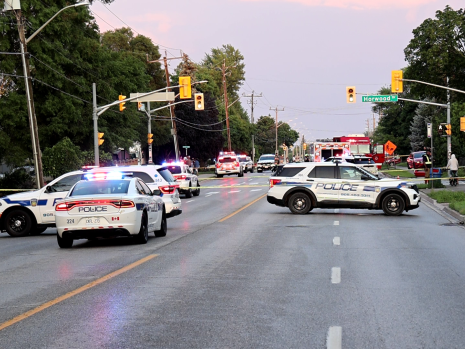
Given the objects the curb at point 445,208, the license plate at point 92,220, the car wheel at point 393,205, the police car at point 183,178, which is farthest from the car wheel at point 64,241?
the police car at point 183,178

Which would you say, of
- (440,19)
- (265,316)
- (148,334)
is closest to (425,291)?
(265,316)

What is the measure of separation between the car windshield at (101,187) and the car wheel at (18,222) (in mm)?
4320

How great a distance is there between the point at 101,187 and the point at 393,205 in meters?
11.5

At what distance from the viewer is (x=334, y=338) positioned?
24.0 ft

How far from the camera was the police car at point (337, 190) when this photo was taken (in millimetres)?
25156

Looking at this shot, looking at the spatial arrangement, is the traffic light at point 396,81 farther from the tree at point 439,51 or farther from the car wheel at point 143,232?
the car wheel at point 143,232

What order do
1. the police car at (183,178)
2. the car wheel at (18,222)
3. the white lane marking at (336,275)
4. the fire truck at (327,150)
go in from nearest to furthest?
the white lane marking at (336,275) → the car wheel at (18,222) → the police car at (183,178) → the fire truck at (327,150)

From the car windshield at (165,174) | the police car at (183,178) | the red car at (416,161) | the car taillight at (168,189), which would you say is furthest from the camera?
the red car at (416,161)

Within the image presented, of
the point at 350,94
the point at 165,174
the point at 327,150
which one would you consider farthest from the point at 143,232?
the point at 327,150

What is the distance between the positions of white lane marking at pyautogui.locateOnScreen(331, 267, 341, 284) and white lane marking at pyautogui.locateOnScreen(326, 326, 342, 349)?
3.26 metres

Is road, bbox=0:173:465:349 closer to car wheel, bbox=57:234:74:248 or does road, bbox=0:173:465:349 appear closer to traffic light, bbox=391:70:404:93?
car wheel, bbox=57:234:74:248

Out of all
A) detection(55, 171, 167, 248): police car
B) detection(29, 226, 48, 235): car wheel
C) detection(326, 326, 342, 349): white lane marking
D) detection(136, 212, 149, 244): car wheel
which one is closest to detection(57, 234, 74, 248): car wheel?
detection(55, 171, 167, 248): police car

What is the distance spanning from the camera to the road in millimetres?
7484

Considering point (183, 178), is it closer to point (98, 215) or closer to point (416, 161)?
point (98, 215)
